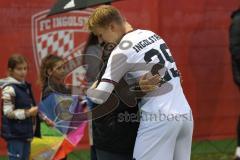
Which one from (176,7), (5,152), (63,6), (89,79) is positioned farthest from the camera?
(176,7)

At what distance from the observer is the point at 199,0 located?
29.0 ft

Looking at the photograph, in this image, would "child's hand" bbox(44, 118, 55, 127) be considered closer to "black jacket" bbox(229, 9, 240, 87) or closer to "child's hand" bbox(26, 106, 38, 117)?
"child's hand" bbox(26, 106, 38, 117)

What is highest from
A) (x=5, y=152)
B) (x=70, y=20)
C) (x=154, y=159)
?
(x=70, y=20)

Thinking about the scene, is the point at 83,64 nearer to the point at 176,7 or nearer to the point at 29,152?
the point at 29,152

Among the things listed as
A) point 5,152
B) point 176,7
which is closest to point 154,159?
point 5,152

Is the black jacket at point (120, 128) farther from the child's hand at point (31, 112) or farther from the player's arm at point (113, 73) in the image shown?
the child's hand at point (31, 112)

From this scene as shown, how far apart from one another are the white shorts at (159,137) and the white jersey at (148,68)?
0.07 m

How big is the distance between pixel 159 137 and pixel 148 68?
469 millimetres

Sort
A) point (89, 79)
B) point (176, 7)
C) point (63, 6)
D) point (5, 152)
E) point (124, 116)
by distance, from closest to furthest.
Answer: point (124, 116) → point (89, 79) → point (63, 6) → point (5, 152) → point (176, 7)

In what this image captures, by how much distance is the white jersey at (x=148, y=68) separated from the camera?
176 inches

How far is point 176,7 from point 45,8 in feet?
5.90

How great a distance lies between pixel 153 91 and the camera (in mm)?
4523

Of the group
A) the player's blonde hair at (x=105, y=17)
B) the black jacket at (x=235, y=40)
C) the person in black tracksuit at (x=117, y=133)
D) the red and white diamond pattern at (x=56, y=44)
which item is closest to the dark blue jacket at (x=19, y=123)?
the person in black tracksuit at (x=117, y=133)

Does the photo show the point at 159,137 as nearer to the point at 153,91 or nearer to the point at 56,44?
the point at 153,91
